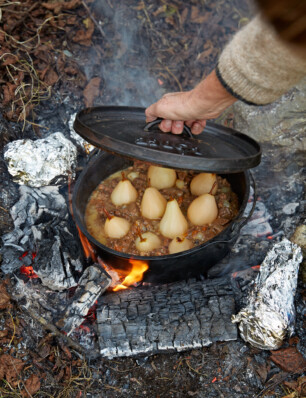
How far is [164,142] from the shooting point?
8.24 feet

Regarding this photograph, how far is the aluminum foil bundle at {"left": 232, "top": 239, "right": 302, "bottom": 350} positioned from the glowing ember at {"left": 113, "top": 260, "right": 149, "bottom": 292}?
831 mm

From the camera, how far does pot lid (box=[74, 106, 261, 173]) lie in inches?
83.9

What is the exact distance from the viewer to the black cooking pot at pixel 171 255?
2576 millimetres

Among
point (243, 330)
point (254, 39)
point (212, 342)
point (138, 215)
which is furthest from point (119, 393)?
point (254, 39)

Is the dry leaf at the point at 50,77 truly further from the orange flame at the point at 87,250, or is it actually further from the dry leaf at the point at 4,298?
the dry leaf at the point at 4,298

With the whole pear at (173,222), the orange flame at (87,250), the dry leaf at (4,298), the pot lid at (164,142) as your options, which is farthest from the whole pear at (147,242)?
the dry leaf at (4,298)

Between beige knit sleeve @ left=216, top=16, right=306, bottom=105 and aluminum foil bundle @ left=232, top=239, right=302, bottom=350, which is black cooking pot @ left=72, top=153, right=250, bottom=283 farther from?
beige knit sleeve @ left=216, top=16, right=306, bottom=105

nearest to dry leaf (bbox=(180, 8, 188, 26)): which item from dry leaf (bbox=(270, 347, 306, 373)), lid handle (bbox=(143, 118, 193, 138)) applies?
lid handle (bbox=(143, 118, 193, 138))

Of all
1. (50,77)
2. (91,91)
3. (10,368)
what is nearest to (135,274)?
(10,368)

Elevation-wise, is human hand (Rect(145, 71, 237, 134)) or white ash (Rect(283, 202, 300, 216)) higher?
human hand (Rect(145, 71, 237, 134))

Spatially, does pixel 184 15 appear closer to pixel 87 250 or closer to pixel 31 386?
pixel 87 250

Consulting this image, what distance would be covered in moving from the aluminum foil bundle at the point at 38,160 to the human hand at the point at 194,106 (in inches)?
49.4

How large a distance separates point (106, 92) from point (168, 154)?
8.54ft

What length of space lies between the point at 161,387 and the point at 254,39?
2.50 metres
